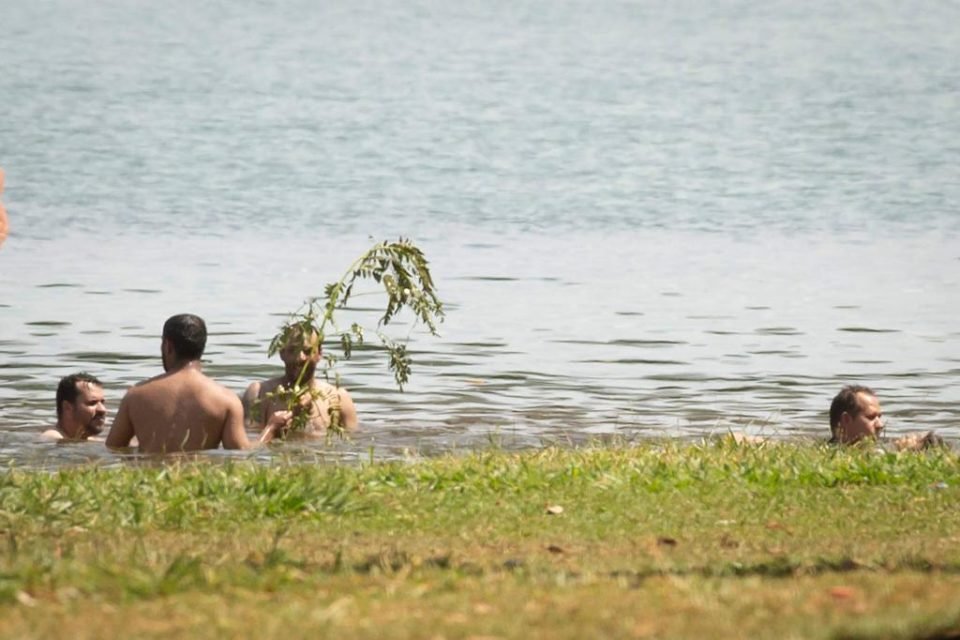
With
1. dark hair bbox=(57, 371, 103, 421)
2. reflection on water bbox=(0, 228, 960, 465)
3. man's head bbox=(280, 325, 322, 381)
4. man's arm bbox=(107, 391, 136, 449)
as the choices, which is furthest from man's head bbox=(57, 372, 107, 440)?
man's head bbox=(280, 325, 322, 381)

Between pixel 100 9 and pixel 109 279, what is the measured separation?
7730 cm

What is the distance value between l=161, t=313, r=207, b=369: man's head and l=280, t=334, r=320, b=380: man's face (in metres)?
0.60

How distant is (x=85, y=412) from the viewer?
15031 mm

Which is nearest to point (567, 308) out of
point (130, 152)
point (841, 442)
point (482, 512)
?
point (841, 442)

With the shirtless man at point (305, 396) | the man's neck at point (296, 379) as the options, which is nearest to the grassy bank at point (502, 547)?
the shirtless man at point (305, 396)

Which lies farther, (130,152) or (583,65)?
(583,65)

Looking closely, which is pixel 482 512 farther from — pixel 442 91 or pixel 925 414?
pixel 442 91

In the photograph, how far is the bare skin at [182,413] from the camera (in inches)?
542

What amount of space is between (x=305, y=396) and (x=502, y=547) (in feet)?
18.2

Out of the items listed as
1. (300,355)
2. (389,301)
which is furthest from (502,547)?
(300,355)

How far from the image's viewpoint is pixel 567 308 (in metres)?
27.1

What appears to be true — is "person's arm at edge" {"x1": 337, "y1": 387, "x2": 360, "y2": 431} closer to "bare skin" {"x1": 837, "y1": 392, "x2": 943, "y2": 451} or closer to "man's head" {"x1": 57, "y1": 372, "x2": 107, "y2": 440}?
"man's head" {"x1": 57, "y1": 372, "x2": 107, "y2": 440}

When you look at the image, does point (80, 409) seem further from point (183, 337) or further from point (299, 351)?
point (299, 351)

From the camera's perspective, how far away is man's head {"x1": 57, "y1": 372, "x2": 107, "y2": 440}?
15.0 m
